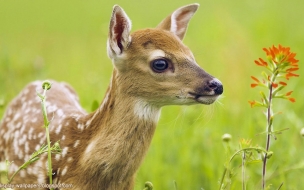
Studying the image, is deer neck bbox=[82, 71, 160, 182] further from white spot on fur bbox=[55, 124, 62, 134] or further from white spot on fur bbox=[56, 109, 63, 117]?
white spot on fur bbox=[56, 109, 63, 117]

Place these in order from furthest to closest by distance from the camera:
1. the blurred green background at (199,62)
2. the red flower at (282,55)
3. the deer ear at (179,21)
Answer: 1. the blurred green background at (199,62)
2. the deer ear at (179,21)
3. the red flower at (282,55)

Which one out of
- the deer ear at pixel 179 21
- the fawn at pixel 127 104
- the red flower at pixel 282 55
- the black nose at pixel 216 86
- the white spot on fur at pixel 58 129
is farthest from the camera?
the deer ear at pixel 179 21

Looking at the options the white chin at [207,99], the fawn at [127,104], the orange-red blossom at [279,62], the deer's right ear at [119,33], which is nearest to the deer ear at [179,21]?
the fawn at [127,104]

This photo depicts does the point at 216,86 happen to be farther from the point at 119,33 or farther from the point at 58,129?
the point at 58,129

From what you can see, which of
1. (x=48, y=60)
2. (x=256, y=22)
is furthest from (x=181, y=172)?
(x=48, y=60)

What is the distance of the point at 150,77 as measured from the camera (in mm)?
4062

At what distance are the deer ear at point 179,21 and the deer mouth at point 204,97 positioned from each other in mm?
734

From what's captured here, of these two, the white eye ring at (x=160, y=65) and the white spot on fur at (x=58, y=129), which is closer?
the white eye ring at (x=160, y=65)

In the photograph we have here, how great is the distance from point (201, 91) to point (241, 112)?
2802 mm

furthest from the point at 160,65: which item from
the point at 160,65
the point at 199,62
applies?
the point at 199,62

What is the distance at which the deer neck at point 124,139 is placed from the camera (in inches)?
160

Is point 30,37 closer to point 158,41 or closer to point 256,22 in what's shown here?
point 256,22

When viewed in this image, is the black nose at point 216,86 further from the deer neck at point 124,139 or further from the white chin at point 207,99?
the deer neck at point 124,139

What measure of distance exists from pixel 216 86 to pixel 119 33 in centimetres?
70
